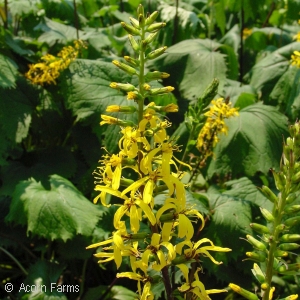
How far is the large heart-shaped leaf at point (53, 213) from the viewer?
3188 millimetres

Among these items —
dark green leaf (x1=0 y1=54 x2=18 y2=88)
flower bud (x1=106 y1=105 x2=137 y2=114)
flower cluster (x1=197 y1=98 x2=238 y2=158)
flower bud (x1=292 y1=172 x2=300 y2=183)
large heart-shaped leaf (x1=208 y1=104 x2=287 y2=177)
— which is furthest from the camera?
dark green leaf (x1=0 y1=54 x2=18 y2=88)

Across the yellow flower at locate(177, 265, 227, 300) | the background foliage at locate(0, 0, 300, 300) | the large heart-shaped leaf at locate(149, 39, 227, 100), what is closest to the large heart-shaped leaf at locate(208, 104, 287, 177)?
the background foliage at locate(0, 0, 300, 300)

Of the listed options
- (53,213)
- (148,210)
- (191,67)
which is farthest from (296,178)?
(191,67)

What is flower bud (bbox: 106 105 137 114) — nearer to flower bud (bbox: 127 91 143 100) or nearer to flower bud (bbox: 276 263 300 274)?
flower bud (bbox: 127 91 143 100)

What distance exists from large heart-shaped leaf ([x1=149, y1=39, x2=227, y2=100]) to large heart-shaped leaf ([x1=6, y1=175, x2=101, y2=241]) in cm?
156

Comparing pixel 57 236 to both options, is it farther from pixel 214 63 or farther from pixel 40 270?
pixel 214 63

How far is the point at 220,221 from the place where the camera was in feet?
10.3

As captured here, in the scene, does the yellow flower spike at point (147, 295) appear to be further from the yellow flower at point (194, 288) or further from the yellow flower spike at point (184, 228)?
the yellow flower spike at point (184, 228)

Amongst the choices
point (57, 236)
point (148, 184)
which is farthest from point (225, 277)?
point (148, 184)

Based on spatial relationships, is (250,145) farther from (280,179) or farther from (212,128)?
(280,179)

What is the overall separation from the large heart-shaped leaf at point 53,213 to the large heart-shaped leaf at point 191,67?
1.56m

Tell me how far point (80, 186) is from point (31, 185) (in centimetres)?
61

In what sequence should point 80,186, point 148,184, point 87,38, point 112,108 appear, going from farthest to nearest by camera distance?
point 87,38, point 80,186, point 112,108, point 148,184

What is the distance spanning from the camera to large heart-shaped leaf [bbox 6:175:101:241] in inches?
125
